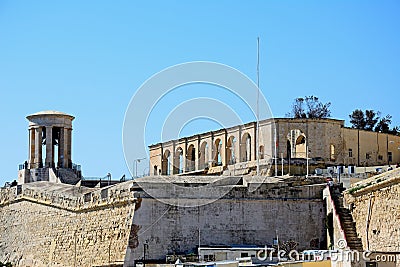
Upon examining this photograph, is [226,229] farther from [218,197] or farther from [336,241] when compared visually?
[336,241]

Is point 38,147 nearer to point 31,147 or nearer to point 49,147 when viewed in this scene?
point 31,147

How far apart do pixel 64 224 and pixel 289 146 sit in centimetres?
1040

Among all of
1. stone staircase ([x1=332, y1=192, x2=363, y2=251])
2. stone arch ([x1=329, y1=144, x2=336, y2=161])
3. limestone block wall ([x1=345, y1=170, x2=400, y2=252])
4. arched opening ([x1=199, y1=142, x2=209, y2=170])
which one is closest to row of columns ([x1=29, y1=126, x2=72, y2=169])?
arched opening ([x1=199, y1=142, x2=209, y2=170])

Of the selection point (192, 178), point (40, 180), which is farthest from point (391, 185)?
point (40, 180)

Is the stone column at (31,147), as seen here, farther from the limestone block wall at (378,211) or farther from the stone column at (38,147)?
the limestone block wall at (378,211)

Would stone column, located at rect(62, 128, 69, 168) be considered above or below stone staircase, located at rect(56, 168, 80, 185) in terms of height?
above

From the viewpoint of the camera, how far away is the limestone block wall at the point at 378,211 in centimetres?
2891

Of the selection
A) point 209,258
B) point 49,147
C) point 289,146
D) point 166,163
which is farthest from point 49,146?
point 209,258

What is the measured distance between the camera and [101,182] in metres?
45.2

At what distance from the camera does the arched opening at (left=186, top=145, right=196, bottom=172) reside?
49625 millimetres

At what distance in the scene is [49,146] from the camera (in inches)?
1921

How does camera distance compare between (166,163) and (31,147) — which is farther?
(166,163)

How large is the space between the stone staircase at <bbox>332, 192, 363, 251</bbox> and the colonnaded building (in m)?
6.75

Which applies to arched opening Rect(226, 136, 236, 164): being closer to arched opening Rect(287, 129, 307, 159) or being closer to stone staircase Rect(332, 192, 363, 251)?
arched opening Rect(287, 129, 307, 159)
